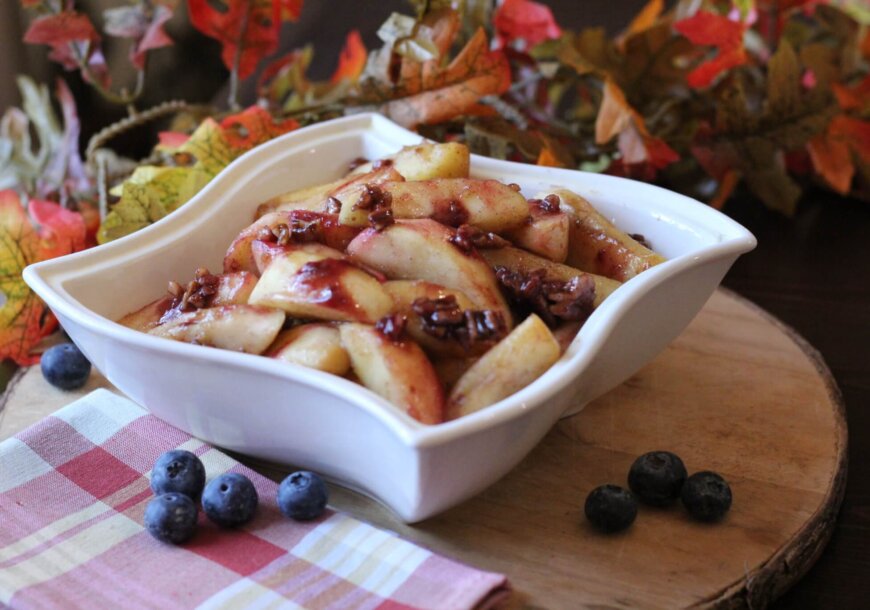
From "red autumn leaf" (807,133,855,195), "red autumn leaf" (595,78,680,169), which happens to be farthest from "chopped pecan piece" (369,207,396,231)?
"red autumn leaf" (807,133,855,195)

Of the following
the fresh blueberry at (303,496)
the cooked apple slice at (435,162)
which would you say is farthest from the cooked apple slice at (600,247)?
the fresh blueberry at (303,496)

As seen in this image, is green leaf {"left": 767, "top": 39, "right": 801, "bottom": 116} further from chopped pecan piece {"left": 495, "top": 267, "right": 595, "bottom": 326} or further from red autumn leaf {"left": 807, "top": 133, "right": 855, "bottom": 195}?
chopped pecan piece {"left": 495, "top": 267, "right": 595, "bottom": 326}

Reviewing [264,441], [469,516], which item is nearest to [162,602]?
[264,441]

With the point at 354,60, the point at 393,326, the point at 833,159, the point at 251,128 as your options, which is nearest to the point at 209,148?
the point at 251,128

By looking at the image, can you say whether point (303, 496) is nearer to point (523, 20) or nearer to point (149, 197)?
point (149, 197)

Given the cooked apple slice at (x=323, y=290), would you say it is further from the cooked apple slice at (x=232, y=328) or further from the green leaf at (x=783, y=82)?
the green leaf at (x=783, y=82)

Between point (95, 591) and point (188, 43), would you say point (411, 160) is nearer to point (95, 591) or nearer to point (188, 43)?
point (95, 591)
